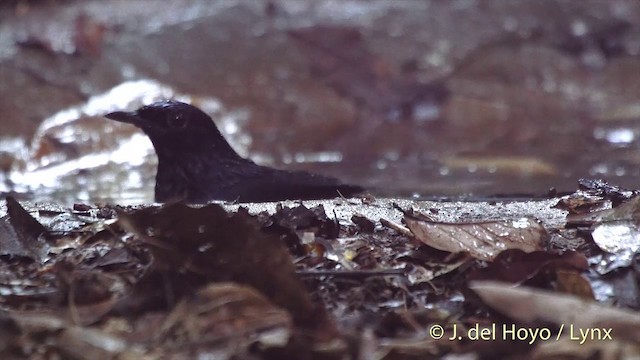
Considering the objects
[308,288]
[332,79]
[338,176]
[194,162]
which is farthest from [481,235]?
[332,79]

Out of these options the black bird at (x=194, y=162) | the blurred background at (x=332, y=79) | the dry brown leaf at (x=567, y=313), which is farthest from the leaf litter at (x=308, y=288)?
the blurred background at (x=332, y=79)

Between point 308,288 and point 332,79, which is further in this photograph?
point 332,79

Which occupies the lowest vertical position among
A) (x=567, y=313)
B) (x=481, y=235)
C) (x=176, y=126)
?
(x=567, y=313)

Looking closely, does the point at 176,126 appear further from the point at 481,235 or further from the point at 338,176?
the point at 481,235

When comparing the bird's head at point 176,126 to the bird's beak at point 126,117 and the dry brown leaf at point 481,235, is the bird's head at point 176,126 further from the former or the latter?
the dry brown leaf at point 481,235

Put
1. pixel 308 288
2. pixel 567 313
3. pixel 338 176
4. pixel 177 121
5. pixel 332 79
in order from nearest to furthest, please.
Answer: pixel 567 313 < pixel 308 288 < pixel 177 121 < pixel 338 176 < pixel 332 79

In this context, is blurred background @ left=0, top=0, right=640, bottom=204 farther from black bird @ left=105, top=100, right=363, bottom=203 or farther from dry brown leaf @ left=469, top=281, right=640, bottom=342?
dry brown leaf @ left=469, top=281, right=640, bottom=342
